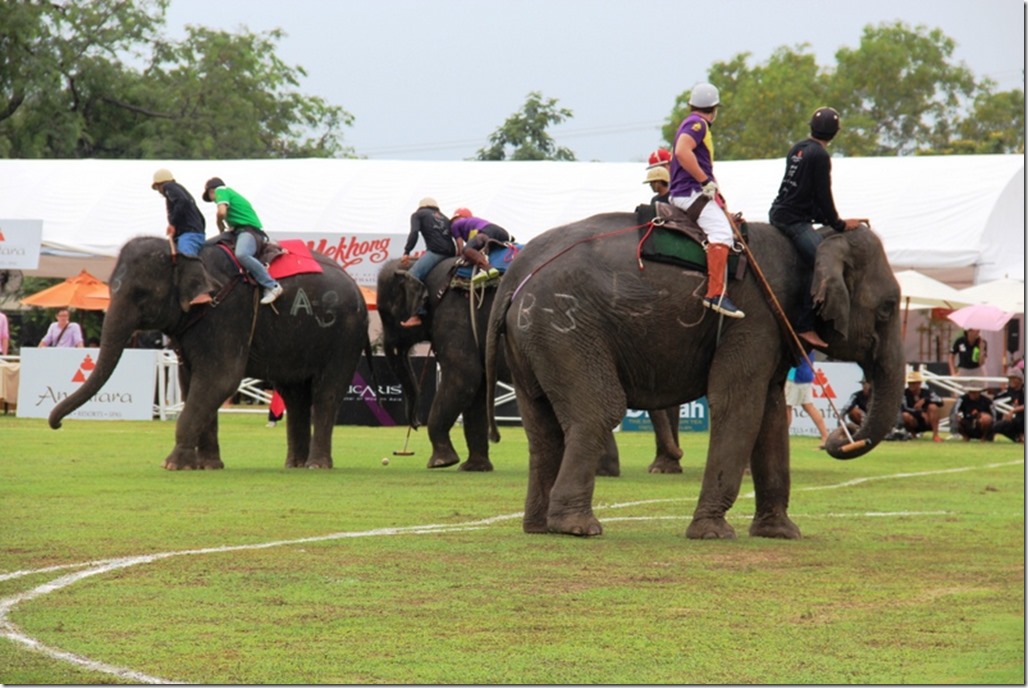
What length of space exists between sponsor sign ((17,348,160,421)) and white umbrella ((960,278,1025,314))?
566 inches

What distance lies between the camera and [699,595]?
9.93 metres

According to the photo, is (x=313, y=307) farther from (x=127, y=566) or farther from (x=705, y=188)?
(x=127, y=566)

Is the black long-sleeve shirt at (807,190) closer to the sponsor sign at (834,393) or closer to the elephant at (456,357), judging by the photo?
the elephant at (456,357)

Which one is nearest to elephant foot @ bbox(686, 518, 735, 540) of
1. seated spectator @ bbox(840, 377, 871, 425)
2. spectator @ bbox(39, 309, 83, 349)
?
seated spectator @ bbox(840, 377, 871, 425)

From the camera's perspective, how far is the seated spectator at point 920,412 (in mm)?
30094

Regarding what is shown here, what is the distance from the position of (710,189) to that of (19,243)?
26.2 meters

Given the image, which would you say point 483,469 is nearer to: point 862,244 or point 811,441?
point 862,244

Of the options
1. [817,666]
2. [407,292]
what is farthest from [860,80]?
[817,666]

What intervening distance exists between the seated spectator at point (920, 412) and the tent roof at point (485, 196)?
7505 millimetres

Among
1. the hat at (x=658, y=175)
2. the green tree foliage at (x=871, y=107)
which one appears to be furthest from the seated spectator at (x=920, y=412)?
the green tree foliage at (x=871, y=107)

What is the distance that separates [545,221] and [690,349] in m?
29.1

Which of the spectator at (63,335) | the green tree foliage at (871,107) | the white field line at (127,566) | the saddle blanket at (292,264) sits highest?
the green tree foliage at (871,107)

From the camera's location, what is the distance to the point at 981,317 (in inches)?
1272

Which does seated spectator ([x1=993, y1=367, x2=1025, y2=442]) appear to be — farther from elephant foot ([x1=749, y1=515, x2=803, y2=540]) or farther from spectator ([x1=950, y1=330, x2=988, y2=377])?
elephant foot ([x1=749, y1=515, x2=803, y2=540])
